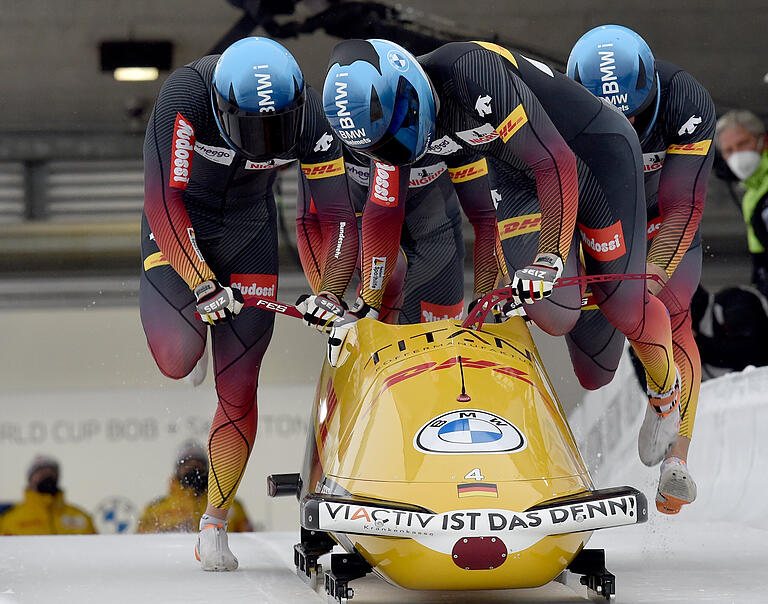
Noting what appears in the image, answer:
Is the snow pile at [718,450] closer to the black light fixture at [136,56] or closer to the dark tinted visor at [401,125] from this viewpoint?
the dark tinted visor at [401,125]

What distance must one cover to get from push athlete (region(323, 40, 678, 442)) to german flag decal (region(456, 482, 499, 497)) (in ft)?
1.71

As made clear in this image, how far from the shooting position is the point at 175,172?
9.72 ft

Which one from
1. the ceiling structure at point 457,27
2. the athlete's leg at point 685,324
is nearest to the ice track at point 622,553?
the athlete's leg at point 685,324

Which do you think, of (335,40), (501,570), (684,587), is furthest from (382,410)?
(335,40)

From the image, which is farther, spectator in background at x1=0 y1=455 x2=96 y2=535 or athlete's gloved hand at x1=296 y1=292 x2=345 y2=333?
spectator in background at x1=0 y1=455 x2=96 y2=535

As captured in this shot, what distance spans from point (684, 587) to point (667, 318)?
78cm

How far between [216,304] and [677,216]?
1.48 metres

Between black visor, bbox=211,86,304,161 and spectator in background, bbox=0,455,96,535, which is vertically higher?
black visor, bbox=211,86,304,161

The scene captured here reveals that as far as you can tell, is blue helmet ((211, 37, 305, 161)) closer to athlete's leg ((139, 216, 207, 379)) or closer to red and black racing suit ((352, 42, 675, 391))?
red and black racing suit ((352, 42, 675, 391))

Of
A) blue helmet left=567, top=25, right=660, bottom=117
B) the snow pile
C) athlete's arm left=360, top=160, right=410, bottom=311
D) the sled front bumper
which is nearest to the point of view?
the sled front bumper

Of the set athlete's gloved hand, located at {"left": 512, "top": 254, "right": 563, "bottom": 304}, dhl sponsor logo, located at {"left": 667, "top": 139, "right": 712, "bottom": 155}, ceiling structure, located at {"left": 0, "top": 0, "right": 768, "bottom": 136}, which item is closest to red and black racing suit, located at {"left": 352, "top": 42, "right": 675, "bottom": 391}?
athlete's gloved hand, located at {"left": 512, "top": 254, "right": 563, "bottom": 304}

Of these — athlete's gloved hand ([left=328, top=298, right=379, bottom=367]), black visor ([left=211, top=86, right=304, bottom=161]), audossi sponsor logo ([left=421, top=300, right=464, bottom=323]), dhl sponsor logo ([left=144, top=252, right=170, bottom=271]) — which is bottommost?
athlete's gloved hand ([left=328, top=298, right=379, bottom=367])

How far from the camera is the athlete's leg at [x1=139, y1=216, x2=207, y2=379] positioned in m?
3.09

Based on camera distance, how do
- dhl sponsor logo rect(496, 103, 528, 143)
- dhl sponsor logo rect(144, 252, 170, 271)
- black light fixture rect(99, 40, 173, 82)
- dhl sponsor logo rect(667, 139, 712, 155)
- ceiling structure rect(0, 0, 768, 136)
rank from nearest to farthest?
dhl sponsor logo rect(496, 103, 528, 143)
dhl sponsor logo rect(144, 252, 170, 271)
dhl sponsor logo rect(667, 139, 712, 155)
ceiling structure rect(0, 0, 768, 136)
black light fixture rect(99, 40, 173, 82)
